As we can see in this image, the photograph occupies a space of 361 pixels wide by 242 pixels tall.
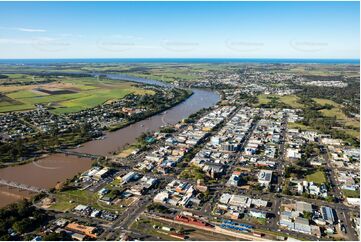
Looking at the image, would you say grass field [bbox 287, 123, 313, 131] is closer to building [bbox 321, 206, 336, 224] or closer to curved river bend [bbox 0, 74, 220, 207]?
curved river bend [bbox 0, 74, 220, 207]

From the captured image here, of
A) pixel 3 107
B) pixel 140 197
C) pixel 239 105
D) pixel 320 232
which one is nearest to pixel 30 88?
pixel 3 107

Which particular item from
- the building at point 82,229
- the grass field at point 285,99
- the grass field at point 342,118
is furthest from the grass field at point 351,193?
the grass field at point 285,99

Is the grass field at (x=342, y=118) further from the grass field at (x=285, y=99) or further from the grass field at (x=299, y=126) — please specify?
the grass field at (x=299, y=126)

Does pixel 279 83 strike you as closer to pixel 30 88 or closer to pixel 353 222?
pixel 30 88

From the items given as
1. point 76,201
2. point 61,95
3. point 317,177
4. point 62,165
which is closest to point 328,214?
point 317,177

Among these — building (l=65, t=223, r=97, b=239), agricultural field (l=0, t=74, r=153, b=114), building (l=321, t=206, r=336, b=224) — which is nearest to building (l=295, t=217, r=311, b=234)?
building (l=321, t=206, r=336, b=224)

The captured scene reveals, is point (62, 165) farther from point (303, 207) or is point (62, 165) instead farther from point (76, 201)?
point (303, 207)

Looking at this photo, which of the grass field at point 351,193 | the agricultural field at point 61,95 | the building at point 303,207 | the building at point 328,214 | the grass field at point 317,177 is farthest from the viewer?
the agricultural field at point 61,95
